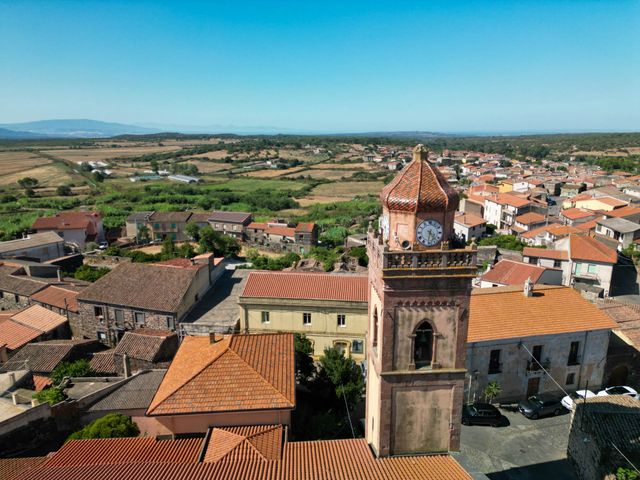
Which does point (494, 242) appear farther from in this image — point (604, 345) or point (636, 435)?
point (636, 435)

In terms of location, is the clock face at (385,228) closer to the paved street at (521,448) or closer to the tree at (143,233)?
the paved street at (521,448)

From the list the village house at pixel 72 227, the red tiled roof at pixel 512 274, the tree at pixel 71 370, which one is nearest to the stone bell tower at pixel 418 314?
the tree at pixel 71 370

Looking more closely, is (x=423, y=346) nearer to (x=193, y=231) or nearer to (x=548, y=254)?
(x=548, y=254)

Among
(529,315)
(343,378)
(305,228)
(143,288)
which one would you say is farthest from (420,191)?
(305,228)

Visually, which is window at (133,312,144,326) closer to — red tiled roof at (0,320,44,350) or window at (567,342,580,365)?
red tiled roof at (0,320,44,350)

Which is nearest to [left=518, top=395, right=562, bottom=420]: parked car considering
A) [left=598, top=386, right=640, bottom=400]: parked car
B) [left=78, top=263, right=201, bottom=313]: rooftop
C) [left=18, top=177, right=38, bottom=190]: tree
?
[left=598, top=386, right=640, bottom=400]: parked car
